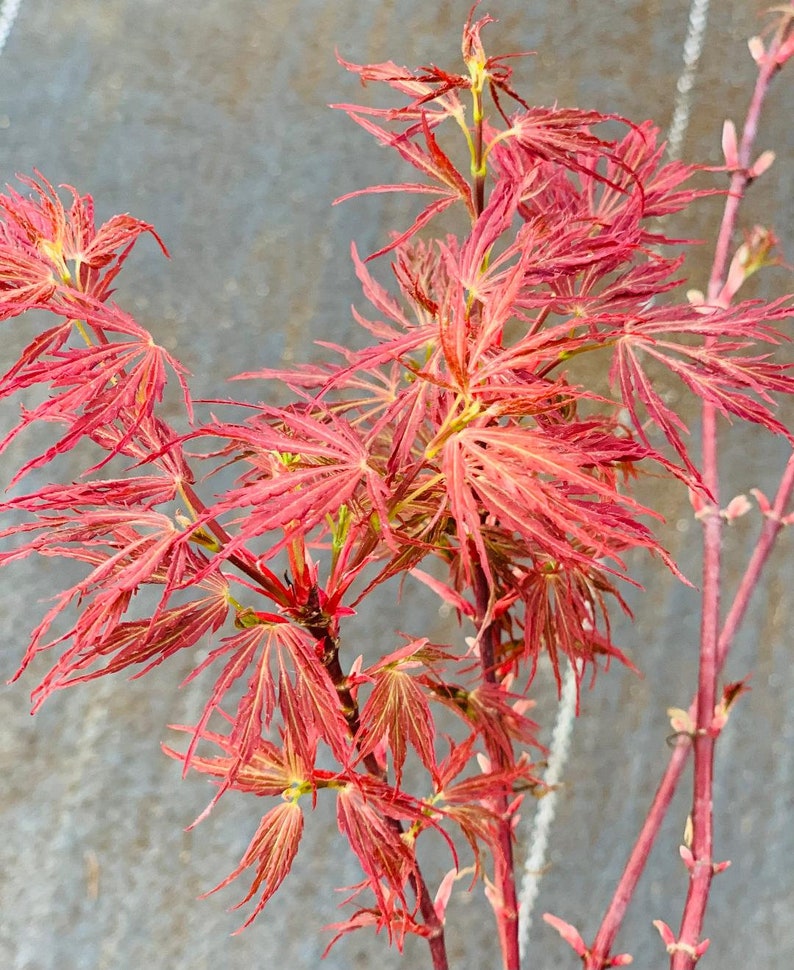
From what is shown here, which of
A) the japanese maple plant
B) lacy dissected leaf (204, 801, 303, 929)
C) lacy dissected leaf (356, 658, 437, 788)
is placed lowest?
lacy dissected leaf (204, 801, 303, 929)

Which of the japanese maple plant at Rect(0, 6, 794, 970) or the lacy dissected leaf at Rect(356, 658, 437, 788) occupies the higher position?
the japanese maple plant at Rect(0, 6, 794, 970)

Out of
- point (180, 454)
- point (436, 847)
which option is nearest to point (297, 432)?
point (180, 454)

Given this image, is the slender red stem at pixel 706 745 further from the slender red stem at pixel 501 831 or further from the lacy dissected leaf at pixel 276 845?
the lacy dissected leaf at pixel 276 845

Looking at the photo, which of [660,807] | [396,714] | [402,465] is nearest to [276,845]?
[396,714]

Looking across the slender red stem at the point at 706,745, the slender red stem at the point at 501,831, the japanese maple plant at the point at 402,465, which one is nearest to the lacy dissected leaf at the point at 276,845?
the japanese maple plant at the point at 402,465

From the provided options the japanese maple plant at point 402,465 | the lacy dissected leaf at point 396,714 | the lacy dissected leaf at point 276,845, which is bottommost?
the lacy dissected leaf at point 276,845

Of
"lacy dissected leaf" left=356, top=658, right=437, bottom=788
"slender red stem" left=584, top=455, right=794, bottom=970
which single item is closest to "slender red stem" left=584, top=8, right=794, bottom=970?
"slender red stem" left=584, top=455, right=794, bottom=970

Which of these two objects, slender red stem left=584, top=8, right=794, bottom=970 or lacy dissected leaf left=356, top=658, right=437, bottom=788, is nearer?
lacy dissected leaf left=356, top=658, right=437, bottom=788

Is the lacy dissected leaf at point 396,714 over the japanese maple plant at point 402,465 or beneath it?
beneath

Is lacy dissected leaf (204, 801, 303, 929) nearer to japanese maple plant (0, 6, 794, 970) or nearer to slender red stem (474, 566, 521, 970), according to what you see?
japanese maple plant (0, 6, 794, 970)

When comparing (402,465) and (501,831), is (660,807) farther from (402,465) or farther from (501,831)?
(402,465)

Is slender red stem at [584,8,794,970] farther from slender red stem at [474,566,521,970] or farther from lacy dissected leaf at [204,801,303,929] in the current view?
lacy dissected leaf at [204,801,303,929]
